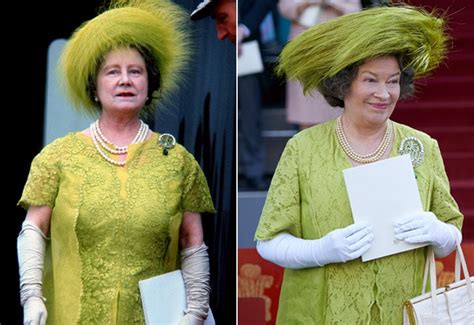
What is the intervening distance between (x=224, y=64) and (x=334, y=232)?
0.75 metres

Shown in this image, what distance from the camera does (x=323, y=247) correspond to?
10.1 ft

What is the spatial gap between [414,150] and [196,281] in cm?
76

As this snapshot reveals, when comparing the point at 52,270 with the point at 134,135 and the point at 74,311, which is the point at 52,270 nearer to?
the point at 74,311

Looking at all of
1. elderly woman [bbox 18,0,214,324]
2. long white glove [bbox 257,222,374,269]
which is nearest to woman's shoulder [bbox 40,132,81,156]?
elderly woman [bbox 18,0,214,324]

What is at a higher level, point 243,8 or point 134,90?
point 243,8

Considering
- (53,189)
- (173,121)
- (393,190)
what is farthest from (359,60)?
(53,189)

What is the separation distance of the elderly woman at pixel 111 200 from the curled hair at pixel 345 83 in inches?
18.9

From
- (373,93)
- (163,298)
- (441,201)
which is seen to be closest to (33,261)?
(163,298)

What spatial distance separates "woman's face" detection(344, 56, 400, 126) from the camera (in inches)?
123

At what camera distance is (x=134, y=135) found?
3230mm

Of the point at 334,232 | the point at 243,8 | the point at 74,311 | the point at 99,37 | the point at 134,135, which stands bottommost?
the point at 74,311

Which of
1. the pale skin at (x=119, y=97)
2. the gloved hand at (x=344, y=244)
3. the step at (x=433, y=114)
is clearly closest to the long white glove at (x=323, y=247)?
the gloved hand at (x=344, y=244)

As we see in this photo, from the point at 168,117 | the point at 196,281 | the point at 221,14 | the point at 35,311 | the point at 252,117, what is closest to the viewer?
the point at 35,311

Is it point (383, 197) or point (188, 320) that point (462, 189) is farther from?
point (188, 320)
